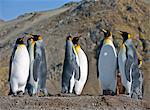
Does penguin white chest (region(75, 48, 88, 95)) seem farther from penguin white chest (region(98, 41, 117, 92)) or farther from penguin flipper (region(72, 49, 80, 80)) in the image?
penguin white chest (region(98, 41, 117, 92))

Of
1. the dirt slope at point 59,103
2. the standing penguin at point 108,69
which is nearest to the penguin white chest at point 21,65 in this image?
the dirt slope at point 59,103

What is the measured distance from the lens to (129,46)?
14305 mm

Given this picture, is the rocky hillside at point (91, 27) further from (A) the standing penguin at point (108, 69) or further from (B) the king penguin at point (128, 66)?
(A) the standing penguin at point (108, 69)

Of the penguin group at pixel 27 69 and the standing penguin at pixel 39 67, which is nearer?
the penguin group at pixel 27 69

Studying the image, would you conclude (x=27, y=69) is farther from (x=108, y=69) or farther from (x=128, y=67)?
(x=128, y=67)

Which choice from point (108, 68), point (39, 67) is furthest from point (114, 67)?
point (39, 67)

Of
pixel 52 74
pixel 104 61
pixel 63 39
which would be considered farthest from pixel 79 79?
pixel 63 39

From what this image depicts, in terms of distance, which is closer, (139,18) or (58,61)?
(58,61)

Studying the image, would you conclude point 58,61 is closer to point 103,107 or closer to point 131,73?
point 131,73

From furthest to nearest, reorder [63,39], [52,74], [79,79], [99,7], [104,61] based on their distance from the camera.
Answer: [99,7] < [63,39] < [52,74] < [79,79] < [104,61]

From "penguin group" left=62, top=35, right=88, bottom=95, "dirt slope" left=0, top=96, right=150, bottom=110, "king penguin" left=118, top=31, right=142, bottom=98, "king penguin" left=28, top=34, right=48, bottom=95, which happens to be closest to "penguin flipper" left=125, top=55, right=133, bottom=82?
"king penguin" left=118, top=31, right=142, bottom=98

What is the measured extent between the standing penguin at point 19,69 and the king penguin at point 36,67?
296 mm

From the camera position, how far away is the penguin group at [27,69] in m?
13.7

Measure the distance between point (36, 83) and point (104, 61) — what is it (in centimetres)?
190
